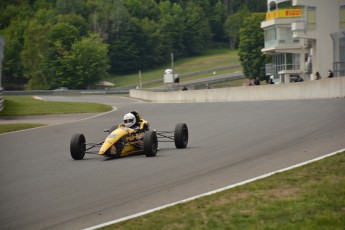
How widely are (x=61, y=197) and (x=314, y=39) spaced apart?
63.3 m

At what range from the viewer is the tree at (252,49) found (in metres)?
117

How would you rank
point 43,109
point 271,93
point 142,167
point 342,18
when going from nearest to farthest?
point 142,167, point 43,109, point 271,93, point 342,18

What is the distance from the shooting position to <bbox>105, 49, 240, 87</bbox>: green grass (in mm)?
145075

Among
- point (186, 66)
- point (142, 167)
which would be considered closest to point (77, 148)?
point (142, 167)

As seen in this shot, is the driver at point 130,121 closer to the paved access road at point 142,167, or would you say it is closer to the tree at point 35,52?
the paved access road at point 142,167

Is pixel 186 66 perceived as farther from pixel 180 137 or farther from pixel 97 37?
pixel 180 137

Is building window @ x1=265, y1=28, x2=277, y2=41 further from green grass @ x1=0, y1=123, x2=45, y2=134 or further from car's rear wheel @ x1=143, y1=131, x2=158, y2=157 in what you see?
car's rear wheel @ x1=143, y1=131, x2=158, y2=157

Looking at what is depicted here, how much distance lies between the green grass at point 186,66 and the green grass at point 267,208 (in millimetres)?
127689

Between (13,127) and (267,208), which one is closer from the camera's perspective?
(267,208)

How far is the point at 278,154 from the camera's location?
16.3m

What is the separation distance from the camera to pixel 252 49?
402 ft

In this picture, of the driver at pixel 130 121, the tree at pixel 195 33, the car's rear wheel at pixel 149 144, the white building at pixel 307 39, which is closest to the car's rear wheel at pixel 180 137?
the driver at pixel 130 121

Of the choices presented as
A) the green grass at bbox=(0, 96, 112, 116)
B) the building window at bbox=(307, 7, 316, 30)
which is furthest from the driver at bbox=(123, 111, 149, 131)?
the building window at bbox=(307, 7, 316, 30)

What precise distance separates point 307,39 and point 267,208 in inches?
2676
